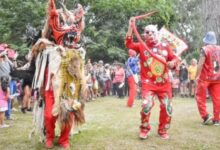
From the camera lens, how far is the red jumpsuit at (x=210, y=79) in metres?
8.50

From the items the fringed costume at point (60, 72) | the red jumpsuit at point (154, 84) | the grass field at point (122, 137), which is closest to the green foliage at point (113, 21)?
the grass field at point (122, 137)

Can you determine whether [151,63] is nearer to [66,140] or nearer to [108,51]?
[66,140]

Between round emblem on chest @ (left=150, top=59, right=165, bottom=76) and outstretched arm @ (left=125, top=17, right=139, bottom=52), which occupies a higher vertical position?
outstretched arm @ (left=125, top=17, right=139, bottom=52)

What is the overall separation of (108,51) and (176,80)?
15.2 feet

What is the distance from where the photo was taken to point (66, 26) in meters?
6.10

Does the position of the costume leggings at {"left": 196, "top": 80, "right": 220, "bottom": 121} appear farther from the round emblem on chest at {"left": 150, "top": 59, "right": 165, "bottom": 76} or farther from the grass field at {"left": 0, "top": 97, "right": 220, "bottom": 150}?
the round emblem on chest at {"left": 150, "top": 59, "right": 165, "bottom": 76}

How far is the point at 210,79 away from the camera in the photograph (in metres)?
8.51

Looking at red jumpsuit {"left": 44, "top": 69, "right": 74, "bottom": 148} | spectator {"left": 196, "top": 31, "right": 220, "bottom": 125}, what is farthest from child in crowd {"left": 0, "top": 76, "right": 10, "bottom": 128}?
spectator {"left": 196, "top": 31, "right": 220, "bottom": 125}

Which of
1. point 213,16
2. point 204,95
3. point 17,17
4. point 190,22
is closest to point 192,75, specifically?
point 213,16

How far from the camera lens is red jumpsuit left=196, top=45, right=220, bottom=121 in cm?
850

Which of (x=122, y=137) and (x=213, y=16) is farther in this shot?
(x=213, y=16)

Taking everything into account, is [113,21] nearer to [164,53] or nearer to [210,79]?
[210,79]

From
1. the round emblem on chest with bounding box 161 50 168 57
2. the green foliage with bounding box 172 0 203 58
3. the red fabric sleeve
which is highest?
the green foliage with bounding box 172 0 203 58

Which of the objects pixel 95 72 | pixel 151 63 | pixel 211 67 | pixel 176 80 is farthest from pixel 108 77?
pixel 151 63
